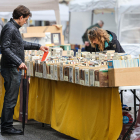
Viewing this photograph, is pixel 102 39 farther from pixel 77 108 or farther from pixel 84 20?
pixel 84 20

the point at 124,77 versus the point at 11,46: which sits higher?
the point at 11,46

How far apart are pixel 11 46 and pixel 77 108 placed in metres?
1.25

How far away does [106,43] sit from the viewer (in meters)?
4.75

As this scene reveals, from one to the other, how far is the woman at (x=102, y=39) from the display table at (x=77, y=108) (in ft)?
3.60

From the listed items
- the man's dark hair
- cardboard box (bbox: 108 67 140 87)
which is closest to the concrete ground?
cardboard box (bbox: 108 67 140 87)

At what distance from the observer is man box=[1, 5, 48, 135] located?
3.83 m

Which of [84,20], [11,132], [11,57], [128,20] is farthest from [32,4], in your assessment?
[11,132]

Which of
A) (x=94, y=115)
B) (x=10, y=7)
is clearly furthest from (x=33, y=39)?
(x=94, y=115)

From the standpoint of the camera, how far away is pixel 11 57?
381cm

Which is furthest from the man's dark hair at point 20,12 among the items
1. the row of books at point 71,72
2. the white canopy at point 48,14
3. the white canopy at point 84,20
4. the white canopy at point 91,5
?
the white canopy at point 48,14

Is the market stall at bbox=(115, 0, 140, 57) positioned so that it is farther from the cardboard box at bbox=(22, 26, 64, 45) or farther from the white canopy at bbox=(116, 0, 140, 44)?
the cardboard box at bbox=(22, 26, 64, 45)

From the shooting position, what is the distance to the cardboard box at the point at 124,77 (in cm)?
300

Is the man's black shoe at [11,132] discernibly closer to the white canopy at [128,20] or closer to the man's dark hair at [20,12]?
the man's dark hair at [20,12]

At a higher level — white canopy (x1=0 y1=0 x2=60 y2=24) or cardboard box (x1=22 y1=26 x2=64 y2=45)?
white canopy (x1=0 y1=0 x2=60 y2=24)
